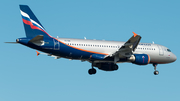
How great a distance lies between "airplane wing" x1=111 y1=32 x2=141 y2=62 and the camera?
4078 centimetres

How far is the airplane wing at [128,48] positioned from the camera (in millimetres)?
40781

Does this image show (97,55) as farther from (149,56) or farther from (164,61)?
(164,61)

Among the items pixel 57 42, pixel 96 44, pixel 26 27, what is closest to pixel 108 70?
pixel 96 44

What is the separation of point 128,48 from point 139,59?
3.20 m

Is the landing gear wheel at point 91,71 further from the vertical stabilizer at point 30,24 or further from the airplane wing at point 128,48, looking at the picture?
the vertical stabilizer at point 30,24

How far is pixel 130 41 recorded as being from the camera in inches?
1626

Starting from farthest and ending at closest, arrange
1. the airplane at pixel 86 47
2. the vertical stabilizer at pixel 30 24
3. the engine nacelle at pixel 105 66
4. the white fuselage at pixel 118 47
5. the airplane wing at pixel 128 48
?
the engine nacelle at pixel 105 66
the white fuselage at pixel 118 47
the vertical stabilizer at pixel 30 24
the airplane at pixel 86 47
the airplane wing at pixel 128 48

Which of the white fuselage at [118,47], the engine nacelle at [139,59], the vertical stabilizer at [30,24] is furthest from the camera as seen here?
the engine nacelle at [139,59]

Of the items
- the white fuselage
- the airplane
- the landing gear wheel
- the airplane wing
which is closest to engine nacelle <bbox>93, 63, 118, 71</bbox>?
the airplane

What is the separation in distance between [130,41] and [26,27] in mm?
12494

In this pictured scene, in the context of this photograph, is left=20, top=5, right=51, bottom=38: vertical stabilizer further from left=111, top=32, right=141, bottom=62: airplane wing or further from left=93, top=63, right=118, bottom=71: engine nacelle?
left=93, top=63, right=118, bottom=71: engine nacelle

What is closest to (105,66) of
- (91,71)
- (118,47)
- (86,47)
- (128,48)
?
(91,71)

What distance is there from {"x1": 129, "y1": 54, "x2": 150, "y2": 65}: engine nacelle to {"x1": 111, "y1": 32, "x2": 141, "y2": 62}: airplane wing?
1307mm

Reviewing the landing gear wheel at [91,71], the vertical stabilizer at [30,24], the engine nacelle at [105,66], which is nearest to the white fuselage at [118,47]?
the vertical stabilizer at [30,24]
